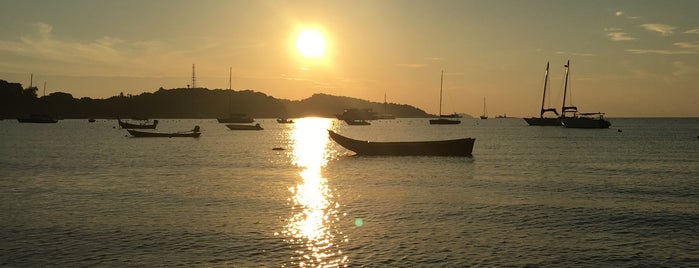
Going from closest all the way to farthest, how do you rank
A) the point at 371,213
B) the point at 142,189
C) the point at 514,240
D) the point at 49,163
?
the point at 514,240 < the point at 371,213 < the point at 142,189 < the point at 49,163

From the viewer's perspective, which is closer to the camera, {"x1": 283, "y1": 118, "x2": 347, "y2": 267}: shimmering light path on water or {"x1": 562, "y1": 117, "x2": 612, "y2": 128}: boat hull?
{"x1": 283, "y1": 118, "x2": 347, "y2": 267}: shimmering light path on water

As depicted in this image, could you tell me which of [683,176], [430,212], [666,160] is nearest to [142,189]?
[430,212]

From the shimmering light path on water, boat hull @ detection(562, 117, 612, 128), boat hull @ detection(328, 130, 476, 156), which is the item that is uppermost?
boat hull @ detection(562, 117, 612, 128)

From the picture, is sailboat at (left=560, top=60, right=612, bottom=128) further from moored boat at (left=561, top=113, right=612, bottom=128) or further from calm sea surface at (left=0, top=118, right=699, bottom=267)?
calm sea surface at (left=0, top=118, right=699, bottom=267)

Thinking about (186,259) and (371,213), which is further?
(371,213)

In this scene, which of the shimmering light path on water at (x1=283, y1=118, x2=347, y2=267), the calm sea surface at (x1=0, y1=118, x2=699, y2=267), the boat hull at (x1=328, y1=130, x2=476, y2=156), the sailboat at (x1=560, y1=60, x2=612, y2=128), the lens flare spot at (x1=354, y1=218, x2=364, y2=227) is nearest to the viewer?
the shimmering light path on water at (x1=283, y1=118, x2=347, y2=267)

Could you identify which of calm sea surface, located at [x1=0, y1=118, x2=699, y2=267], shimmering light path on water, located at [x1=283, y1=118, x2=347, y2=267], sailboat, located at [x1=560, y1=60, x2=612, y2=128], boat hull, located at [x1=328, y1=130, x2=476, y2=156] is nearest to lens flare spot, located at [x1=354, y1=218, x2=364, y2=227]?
calm sea surface, located at [x1=0, y1=118, x2=699, y2=267]

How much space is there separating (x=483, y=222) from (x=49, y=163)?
154ft

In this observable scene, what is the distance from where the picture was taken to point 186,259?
1773 cm

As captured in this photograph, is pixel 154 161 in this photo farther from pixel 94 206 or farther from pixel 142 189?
pixel 94 206

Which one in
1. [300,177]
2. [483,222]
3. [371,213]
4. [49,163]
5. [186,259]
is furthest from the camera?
[49,163]

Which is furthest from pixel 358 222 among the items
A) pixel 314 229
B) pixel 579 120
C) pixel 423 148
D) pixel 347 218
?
pixel 579 120

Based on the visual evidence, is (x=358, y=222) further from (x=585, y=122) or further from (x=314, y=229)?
(x=585, y=122)

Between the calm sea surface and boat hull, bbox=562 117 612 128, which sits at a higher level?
boat hull, bbox=562 117 612 128
